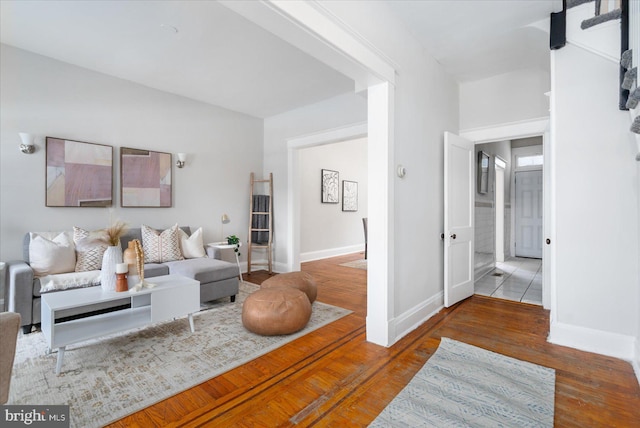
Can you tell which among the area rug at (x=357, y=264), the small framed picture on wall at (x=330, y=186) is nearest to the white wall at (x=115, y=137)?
the small framed picture on wall at (x=330, y=186)

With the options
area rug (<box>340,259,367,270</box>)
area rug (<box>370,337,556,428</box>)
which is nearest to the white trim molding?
area rug (<box>370,337,556,428</box>)

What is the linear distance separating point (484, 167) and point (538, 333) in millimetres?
3426

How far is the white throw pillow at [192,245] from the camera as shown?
4.21 meters

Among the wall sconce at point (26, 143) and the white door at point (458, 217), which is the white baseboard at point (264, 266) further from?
the wall sconce at point (26, 143)

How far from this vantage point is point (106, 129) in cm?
392

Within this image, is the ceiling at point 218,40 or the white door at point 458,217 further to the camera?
the white door at point 458,217

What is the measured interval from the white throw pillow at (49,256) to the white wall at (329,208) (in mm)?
4027

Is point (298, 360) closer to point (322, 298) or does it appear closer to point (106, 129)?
point (322, 298)

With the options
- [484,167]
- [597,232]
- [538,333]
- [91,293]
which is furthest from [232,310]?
[484,167]

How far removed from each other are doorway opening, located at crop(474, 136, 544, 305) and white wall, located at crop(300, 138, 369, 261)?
3200 mm

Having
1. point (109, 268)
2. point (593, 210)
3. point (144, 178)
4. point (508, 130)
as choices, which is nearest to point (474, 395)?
point (593, 210)

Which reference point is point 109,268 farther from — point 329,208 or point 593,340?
point 329,208

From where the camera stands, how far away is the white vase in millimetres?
2527

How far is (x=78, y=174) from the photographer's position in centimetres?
368
